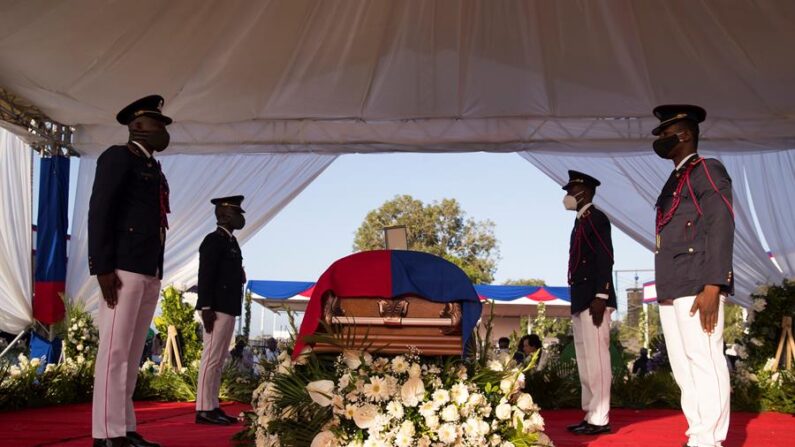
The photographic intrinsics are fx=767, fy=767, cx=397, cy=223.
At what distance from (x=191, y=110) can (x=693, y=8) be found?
5302 millimetres

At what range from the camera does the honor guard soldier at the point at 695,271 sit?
11.4 ft

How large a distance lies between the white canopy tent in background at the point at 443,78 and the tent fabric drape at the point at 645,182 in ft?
0.07

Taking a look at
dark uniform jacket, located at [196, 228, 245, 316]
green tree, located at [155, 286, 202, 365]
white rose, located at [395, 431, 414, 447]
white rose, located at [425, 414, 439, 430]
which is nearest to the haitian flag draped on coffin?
white rose, located at [425, 414, 439, 430]

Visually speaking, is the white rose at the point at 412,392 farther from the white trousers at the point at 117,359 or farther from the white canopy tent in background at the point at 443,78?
the white canopy tent in background at the point at 443,78

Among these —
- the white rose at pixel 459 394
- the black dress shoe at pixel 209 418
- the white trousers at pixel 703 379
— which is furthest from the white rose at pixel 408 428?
the black dress shoe at pixel 209 418

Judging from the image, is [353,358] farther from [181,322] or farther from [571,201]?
[181,322]

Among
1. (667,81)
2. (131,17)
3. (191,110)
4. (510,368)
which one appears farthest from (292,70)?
(510,368)

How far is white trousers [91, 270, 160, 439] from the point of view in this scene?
3.64 m

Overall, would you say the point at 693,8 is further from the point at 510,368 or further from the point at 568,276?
the point at 510,368

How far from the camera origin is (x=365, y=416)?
296 cm

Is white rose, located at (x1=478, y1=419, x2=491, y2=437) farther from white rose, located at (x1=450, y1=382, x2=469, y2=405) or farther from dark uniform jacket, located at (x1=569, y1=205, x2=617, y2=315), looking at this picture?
dark uniform jacket, located at (x1=569, y1=205, x2=617, y2=315)

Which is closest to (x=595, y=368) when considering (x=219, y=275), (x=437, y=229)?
(x=219, y=275)

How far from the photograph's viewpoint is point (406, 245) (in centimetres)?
401

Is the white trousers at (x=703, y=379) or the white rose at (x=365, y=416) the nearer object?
the white rose at (x=365, y=416)
